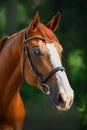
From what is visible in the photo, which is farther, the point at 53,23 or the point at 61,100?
the point at 53,23

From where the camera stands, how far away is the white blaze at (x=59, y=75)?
428cm

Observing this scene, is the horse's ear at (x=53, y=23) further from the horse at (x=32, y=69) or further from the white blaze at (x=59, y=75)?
the white blaze at (x=59, y=75)

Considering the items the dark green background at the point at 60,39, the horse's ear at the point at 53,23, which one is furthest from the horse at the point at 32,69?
the dark green background at the point at 60,39

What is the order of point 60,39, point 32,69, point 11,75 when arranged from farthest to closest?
point 60,39 → point 11,75 → point 32,69

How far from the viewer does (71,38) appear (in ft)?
41.3

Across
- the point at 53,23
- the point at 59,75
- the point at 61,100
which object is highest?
the point at 53,23

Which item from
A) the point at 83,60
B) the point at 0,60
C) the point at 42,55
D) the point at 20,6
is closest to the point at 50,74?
the point at 42,55

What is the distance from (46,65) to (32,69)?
0.51 ft

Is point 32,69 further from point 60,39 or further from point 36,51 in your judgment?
point 60,39

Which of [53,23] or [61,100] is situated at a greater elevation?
[53,23]

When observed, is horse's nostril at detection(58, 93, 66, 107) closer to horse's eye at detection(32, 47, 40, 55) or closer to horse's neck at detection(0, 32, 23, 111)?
horse's eye at detection(32, 47, 40, 55)

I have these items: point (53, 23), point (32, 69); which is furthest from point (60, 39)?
point (32, 69)

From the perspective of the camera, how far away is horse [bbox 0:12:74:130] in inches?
171

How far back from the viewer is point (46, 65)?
443 centimetres
